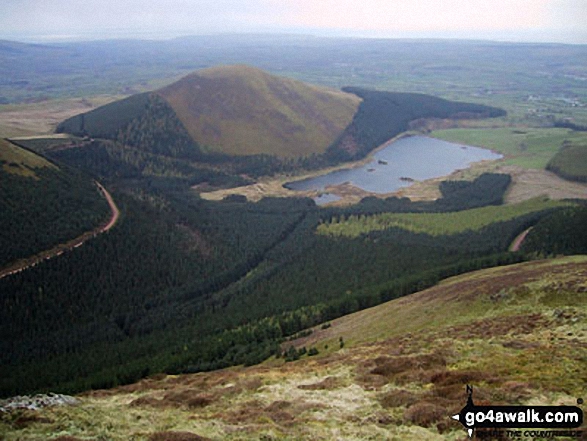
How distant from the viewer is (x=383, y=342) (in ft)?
205

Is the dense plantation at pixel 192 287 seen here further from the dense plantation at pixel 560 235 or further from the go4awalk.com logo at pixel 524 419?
the go4awalk.com logo at pixel 524 419

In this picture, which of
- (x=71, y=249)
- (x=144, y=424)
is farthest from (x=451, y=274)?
(x=71, y=249)

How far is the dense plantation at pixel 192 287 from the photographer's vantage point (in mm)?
82688

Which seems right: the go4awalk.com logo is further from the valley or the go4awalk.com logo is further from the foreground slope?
the foreground slope

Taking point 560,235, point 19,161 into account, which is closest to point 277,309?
point 560,235

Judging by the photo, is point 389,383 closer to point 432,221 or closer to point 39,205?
point 39,205

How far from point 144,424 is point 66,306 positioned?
7609 cm

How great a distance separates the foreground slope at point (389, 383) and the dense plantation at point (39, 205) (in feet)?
225

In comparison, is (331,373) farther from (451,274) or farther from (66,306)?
(66,306)

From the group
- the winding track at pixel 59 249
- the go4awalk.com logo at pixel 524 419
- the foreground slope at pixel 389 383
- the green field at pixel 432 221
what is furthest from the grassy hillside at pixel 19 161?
the go4awalk.com logo at pixel 524 419

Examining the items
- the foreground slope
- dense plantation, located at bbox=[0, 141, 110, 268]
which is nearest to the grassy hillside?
dense plantation, located at bbox=[0, 141, 110, 268]

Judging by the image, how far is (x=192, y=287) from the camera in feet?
405

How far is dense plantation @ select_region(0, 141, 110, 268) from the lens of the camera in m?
115

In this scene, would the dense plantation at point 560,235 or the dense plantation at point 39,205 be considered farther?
the dense plantation at point 39,205
